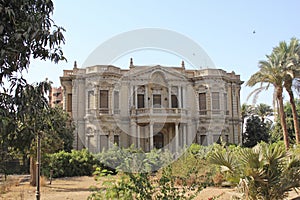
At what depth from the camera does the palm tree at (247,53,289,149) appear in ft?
69.1

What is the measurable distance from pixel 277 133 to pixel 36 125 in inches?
1387

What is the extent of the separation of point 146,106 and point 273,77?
1204 centimetres

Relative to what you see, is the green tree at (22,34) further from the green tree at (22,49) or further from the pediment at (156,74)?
the pediment at (156,74)

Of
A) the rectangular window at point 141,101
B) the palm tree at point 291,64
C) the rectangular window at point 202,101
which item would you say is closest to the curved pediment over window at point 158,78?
the rectangular window at point 141,101

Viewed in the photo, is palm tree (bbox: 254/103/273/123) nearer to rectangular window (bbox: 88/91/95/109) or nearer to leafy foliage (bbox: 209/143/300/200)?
rectangular window (bbox: 88/91/95/109)

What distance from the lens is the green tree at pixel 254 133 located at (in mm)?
37950

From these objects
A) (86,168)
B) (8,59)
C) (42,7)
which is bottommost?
(86,168)

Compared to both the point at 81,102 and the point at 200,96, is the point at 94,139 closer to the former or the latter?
the point at 81,102

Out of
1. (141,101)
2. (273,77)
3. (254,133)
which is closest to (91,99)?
(141,101)

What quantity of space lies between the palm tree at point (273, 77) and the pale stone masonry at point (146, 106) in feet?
25.1

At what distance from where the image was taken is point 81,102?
2969 centimetres

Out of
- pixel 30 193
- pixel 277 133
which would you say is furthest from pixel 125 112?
pixel 277 133

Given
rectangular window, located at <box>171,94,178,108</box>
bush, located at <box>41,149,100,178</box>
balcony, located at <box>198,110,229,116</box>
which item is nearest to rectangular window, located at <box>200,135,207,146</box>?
balcony, located at <box>198,110,229,116</box>

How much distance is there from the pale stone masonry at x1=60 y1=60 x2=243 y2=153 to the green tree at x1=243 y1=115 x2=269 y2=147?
6.66m
